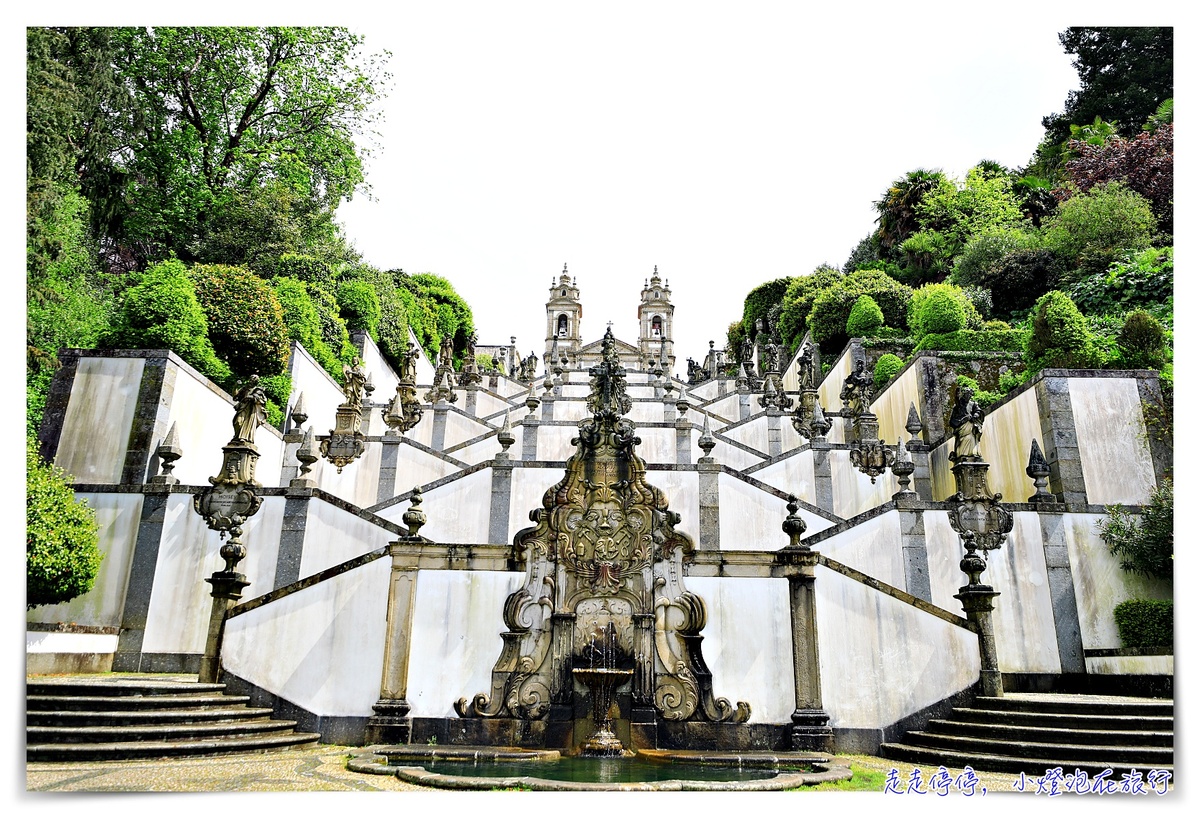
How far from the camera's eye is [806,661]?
29.1 ft

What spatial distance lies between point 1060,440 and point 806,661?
8432 millimetres

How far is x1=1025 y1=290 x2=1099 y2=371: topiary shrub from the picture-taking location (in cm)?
1566

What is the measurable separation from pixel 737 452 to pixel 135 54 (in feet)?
68.6

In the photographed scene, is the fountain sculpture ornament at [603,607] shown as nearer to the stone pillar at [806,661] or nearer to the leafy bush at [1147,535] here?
the stone pillar at [806,661]

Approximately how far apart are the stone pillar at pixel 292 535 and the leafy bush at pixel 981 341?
16.5 metres

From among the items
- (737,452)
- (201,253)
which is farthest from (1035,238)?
(201,253)

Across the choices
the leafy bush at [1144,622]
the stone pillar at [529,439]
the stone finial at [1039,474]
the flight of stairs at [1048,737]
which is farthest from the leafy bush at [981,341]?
the flight of stairs at [1048,737]

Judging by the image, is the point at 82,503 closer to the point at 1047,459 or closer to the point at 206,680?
the point at 206,680

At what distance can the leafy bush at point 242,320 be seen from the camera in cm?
1631

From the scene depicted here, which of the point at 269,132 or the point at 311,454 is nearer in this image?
the point at 311,454

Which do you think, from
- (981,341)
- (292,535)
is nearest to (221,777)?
(292,535)

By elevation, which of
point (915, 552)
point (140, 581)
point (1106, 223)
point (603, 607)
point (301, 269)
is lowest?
point (603, 607)

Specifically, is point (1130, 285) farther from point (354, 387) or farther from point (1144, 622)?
point (354, 387)

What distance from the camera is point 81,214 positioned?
1878 cm
